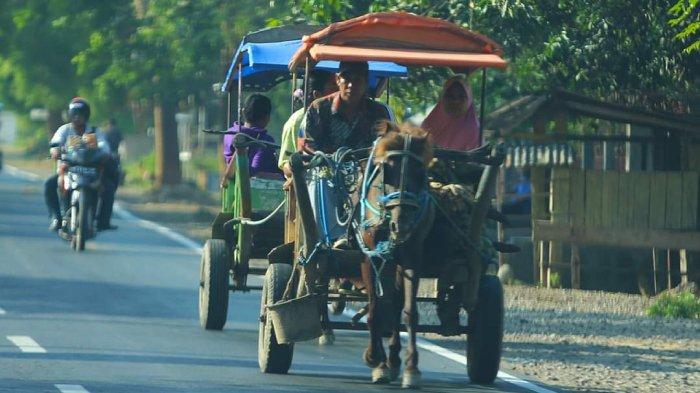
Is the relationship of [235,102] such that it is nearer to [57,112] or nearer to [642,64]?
[642,64]

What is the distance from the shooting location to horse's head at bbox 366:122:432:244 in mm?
9953

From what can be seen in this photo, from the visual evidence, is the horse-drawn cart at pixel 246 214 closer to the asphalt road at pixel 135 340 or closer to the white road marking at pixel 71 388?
the asphalt road at pixel 135 340

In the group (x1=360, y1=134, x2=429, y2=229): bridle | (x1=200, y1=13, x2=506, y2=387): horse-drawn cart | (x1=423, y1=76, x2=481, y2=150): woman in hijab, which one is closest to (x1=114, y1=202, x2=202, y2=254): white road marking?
(x1=423, y1=76, x2=481, y2=150): woman in hijab

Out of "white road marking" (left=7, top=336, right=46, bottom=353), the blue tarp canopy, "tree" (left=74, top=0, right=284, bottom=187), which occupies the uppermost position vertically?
"tree" (left=74, top=0, right=284, bottom=187)

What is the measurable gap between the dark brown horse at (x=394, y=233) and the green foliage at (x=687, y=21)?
14.2ft

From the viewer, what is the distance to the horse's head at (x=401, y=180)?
9.95 meters

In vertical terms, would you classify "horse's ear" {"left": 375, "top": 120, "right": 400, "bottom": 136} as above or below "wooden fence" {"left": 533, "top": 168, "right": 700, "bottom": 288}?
above

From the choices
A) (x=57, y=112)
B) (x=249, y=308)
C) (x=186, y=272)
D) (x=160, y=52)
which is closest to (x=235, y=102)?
(x=249, y=308)

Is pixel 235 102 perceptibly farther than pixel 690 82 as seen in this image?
No

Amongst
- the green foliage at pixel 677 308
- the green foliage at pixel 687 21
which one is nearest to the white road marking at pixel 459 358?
the green foliage at pixel 677 308

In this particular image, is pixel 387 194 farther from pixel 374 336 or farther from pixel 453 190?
pixel 374 336

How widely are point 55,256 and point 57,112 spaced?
50.0 m

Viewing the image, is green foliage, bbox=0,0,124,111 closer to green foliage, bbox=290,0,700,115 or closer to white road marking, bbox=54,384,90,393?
green foliage, bbox=290,0,700,115

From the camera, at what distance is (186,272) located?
66.0ft
